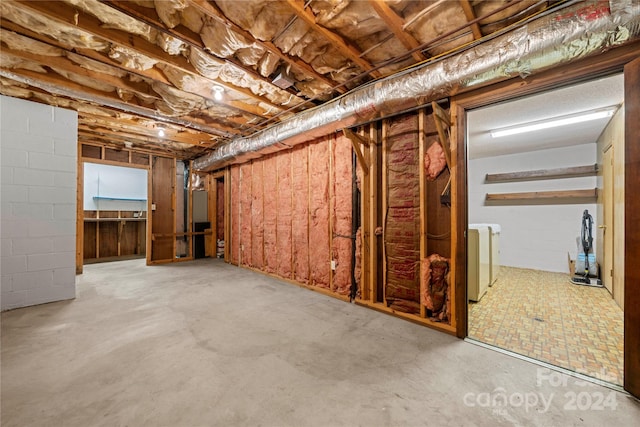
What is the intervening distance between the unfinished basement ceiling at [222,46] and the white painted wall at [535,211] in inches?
172

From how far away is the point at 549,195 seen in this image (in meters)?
4.87

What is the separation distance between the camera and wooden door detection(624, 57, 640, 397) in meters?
1.51

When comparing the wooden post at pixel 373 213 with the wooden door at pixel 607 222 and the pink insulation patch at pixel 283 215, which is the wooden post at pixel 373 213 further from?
the wooden door at pixel 607 222

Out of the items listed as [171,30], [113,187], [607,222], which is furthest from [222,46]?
[113,187]

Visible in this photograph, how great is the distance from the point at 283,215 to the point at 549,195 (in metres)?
5.21

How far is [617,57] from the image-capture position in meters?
1.58

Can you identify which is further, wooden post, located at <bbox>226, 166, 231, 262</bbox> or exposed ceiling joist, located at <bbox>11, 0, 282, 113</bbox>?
wooden post, located at <bbox>226, 166, 231, 262</bbox>

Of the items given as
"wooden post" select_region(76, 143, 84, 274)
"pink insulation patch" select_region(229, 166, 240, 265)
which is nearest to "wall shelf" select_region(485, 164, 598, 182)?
"pink insulation patch" select_region(229, 166, 240, 265)

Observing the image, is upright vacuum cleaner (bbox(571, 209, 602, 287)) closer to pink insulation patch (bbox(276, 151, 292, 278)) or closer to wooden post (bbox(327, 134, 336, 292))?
wooden post (bbox(327, 134, 336, 292))

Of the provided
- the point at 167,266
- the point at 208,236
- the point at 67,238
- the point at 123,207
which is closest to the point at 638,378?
the point at 67,238

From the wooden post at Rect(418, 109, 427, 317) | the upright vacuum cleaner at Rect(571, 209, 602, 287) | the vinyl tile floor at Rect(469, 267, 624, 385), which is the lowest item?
the vinyl tile floor at Rect(469, 267, 624, 385)

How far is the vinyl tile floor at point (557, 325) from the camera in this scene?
189 centimetres

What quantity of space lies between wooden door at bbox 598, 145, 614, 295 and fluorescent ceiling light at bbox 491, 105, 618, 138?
0.49m

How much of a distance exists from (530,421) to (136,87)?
4.47m
